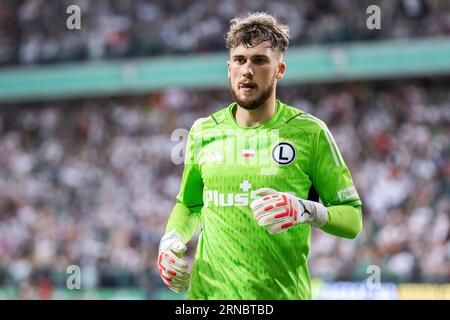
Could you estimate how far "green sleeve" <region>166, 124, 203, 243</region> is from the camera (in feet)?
15.1

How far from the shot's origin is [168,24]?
65.1ft

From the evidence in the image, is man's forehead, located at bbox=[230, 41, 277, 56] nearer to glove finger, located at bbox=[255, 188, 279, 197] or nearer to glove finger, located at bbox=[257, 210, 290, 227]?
glove finger, located at bbox=[255, 188, 279, 197]

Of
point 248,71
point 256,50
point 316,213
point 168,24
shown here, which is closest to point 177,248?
point 316,213

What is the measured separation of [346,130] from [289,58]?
9.87 feet

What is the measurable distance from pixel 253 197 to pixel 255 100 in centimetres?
49

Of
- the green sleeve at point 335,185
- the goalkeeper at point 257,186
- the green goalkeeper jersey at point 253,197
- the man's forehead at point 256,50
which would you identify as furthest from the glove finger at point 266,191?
the man's forehead at point 256,50

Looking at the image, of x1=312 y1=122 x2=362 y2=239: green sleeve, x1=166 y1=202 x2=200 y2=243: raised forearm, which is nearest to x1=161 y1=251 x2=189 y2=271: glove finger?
x1=166 y1=202 x2=200 y2=243: raised forearm

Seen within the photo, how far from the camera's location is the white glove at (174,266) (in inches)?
168

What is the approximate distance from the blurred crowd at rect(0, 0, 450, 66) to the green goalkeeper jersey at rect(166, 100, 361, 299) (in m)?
13.3

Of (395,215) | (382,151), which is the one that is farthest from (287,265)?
(382,151)

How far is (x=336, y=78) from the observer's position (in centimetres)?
1928

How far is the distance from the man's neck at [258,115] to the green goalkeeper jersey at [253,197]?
0.03 meters

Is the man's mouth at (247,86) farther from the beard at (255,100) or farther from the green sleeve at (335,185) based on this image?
the green sleeve at (335,185)

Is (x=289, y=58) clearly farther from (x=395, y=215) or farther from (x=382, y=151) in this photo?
(x=395, y=215)
